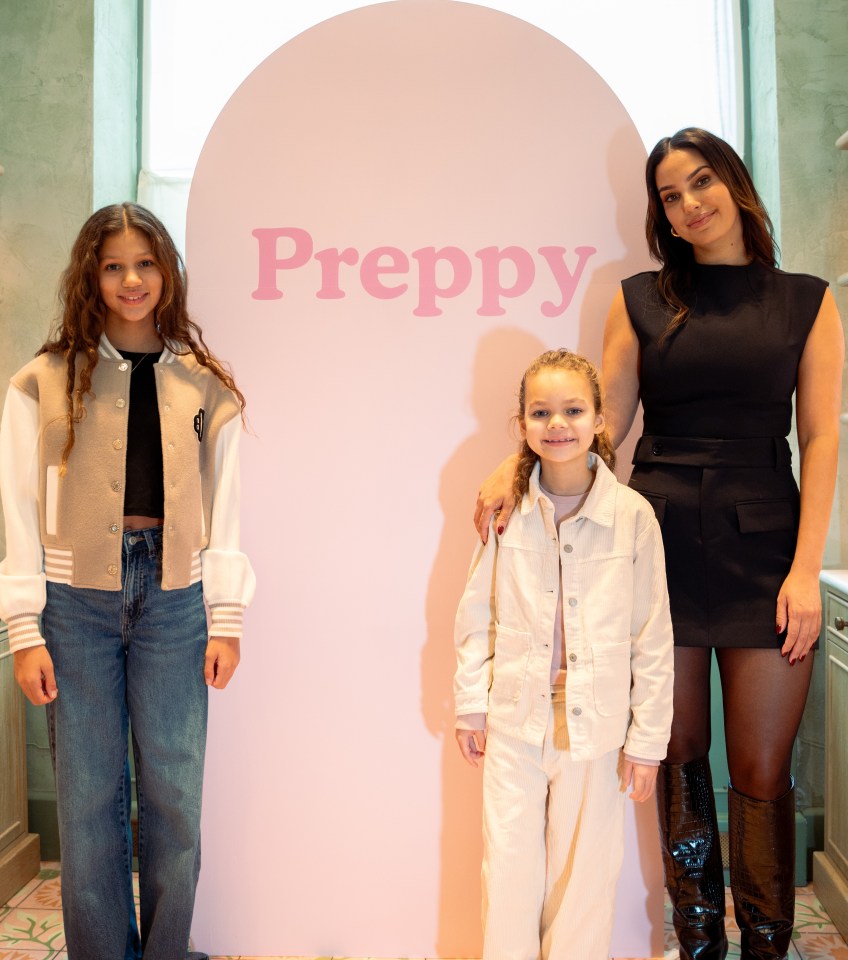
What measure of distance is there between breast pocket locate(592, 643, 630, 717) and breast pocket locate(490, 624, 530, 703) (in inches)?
5.2

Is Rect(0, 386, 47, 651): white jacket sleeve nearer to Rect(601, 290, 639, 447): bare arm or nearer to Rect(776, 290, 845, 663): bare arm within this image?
Rect(601, 290, 639, 447): bare arm

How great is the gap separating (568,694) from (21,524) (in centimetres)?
109

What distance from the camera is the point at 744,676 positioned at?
1.72 meters

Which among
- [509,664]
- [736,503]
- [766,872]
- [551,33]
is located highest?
[551,33]

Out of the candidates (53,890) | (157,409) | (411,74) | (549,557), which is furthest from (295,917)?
(411,74)

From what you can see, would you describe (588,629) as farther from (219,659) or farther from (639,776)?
(219,659)

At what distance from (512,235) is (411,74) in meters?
0.43

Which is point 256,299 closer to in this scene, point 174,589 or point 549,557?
point 174,589

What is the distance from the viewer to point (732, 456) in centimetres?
170

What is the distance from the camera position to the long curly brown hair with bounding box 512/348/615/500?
64.5 inches

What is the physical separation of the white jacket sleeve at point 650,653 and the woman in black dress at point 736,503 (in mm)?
95

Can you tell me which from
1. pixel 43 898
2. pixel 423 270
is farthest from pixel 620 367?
pixel 43 898

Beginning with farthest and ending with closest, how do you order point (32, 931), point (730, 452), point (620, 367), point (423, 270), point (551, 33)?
point (551, 33), point (32, 931), point (423, 270), point (620, 367), point (730, 452)

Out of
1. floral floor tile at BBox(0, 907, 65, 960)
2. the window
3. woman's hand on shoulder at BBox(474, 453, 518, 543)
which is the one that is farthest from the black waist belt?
floral floor tile at BBox(0, 907, 65, 960)
